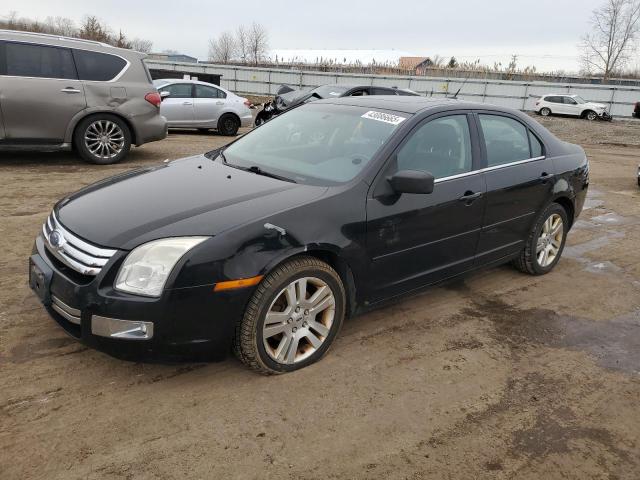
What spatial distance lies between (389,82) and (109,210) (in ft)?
103

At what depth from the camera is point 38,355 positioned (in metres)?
3.13

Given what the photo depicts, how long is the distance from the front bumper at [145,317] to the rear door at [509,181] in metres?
2.25

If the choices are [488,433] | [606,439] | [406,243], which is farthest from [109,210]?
[606,439]

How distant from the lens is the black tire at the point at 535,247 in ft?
15.6

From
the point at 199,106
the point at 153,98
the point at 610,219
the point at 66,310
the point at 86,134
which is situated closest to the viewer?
the point at 66,310

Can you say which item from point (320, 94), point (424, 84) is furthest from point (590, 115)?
point (320, 94)

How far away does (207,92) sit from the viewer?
1371 cm

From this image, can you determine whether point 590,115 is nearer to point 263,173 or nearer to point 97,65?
point 97,65

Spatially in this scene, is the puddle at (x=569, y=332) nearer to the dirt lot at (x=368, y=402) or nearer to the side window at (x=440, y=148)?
the dirt lot at (x=368, y=402)

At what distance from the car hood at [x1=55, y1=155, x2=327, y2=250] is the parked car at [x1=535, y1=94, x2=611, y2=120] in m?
29.9

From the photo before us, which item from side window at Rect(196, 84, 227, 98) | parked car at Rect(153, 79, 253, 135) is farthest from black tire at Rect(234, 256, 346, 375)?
side window at Rect(196, 84, 227, 98)

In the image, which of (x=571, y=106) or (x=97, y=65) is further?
(x=571, y=106)

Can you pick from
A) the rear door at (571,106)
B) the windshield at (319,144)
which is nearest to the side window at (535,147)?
the windshield at (319,144)

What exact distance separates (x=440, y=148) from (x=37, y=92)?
6.43 m
